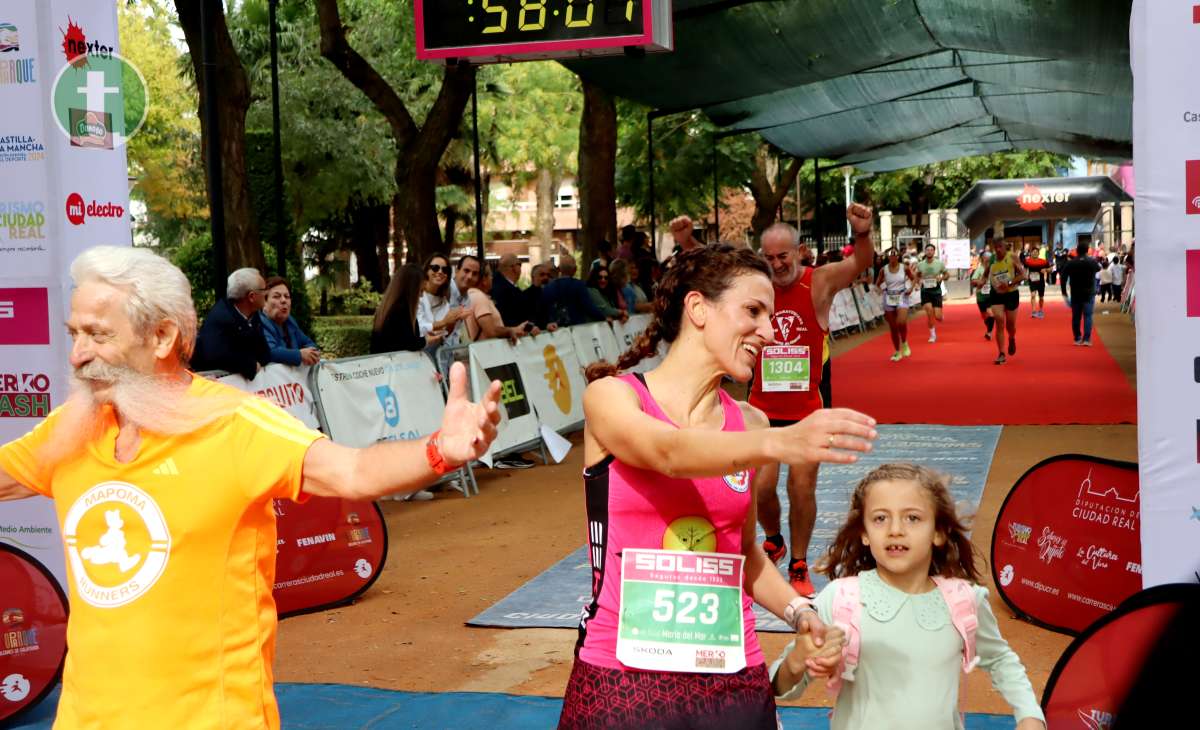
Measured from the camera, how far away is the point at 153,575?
263 cm

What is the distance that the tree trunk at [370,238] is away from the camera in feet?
149

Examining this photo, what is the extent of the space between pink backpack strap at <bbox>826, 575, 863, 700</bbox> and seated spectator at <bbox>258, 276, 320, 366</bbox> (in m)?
7.01

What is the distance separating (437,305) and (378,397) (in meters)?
1.97

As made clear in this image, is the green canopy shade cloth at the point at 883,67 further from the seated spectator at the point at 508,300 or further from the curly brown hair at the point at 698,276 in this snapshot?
the curly brown hair at the point at 698,276

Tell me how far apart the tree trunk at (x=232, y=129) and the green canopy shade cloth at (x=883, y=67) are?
3.83 meters

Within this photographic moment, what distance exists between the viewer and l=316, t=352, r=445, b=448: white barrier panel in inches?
409

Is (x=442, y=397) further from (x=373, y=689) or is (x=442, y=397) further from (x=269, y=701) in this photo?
(x=269, y=701)

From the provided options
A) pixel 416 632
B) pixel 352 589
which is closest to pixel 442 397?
pixel 352 589

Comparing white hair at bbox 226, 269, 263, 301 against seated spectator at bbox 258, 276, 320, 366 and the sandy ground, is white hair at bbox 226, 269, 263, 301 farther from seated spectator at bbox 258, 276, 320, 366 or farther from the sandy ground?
the sandy ground

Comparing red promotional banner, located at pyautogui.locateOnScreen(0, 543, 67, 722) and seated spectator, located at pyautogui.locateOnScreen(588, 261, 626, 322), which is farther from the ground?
seated spectator, located at pyautogui.locateOnScreen(588, 261, 626, 322)

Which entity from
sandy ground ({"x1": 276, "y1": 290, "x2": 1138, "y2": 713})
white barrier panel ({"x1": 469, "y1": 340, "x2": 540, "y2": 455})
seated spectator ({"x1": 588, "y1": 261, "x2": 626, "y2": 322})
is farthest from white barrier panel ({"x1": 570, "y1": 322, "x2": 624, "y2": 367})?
sandy ground ({"x1": 276, "y1": 290, "x2": 1138, "y2": 713})

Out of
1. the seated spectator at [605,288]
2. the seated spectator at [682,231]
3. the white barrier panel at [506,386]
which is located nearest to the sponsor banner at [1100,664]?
the seated spectator at [682,231]

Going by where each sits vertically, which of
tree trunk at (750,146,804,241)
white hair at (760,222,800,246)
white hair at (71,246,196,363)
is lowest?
white hair at (71,246,196,363)

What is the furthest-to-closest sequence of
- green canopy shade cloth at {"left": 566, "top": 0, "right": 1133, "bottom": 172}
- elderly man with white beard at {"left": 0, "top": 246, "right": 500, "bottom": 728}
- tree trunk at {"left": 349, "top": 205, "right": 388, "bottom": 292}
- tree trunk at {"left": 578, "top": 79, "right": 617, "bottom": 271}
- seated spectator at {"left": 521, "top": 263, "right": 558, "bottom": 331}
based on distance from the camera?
tree trunk at {"left": 349, "top": 205, "right": 388, "bottom": 292}
tree trunk at {"left": 578, "top": 79, "right": 617, "bottom": 271}
green canopy shade cloth at {"left": 566, "top": 0, "right": 1133, "bottom": 172}
seated spectator at {"left": 521, "top": 263, "right": 558, "bottom": 331}
elderly man with white beard at {"left": 0, "top": 246, "right": 500, "bottom": 728}
